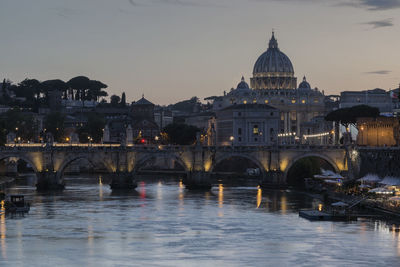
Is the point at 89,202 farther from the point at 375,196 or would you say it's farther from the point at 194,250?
the point at 194,250

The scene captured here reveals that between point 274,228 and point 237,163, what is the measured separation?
101157mm

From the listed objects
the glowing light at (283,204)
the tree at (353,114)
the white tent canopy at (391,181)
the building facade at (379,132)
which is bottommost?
the glowing light at (283,204)

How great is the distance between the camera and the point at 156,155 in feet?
441

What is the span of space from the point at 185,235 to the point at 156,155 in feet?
172

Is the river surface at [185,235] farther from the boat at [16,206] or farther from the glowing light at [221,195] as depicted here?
the boat at [16,206]

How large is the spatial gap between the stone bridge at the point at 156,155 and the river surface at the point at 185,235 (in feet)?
50.9

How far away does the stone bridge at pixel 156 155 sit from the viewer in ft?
431

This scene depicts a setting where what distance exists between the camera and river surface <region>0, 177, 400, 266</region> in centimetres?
7069

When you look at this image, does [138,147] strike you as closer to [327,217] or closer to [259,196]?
[259,196]

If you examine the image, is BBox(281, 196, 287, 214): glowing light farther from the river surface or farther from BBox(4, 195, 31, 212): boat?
BBox(4, 195, 31, 212): boat

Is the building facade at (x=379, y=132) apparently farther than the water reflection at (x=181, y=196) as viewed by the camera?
Yes

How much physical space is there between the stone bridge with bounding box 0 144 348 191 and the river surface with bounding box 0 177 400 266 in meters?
15.5

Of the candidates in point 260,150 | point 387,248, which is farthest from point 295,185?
point 387,248

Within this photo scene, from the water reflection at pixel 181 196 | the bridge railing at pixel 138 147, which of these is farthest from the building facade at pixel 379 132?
the water reflection at pixel 181 196
